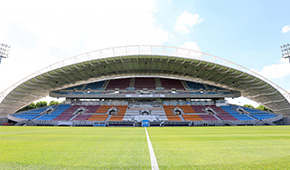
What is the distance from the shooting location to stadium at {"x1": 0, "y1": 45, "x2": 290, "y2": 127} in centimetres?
2820

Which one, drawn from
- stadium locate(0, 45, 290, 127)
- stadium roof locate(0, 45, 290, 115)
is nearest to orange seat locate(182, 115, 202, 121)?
stadium locate(0, 45, 290, 127)

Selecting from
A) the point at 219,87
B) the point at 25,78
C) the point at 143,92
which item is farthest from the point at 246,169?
the point at 219,87

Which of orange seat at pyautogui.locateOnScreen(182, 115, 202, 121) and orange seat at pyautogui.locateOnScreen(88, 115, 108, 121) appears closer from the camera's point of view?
orange seat at pyautogui.locateOnScreen(88, 115, 108, 121)

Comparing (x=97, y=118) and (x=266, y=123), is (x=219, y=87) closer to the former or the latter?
(x=266, y=123)

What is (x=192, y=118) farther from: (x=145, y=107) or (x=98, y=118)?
(x=98, y=118)

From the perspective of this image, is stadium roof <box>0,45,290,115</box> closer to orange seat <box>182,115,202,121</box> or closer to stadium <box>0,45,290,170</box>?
stadium <box>0,45,290,170</box>

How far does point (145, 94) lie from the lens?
36969 mm

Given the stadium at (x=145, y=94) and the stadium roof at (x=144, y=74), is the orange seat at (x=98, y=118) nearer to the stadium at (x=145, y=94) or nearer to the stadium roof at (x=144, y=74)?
the stadium at (x=145, y=94)

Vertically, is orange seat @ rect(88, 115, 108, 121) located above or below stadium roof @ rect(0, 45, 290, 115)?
below

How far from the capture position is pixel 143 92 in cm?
3772

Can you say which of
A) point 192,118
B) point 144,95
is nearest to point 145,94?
point 144,95

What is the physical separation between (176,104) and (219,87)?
48.3 feet

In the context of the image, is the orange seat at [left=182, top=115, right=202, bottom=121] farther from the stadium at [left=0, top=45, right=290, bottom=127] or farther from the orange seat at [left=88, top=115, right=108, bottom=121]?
the orange seat at [left=88, top=115, right=108, bottom=121]

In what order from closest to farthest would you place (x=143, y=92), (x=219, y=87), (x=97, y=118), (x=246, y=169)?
(x=246, y=169)
(x=97, y=118)
(x=143, y=92)
(x=219, y=87)
